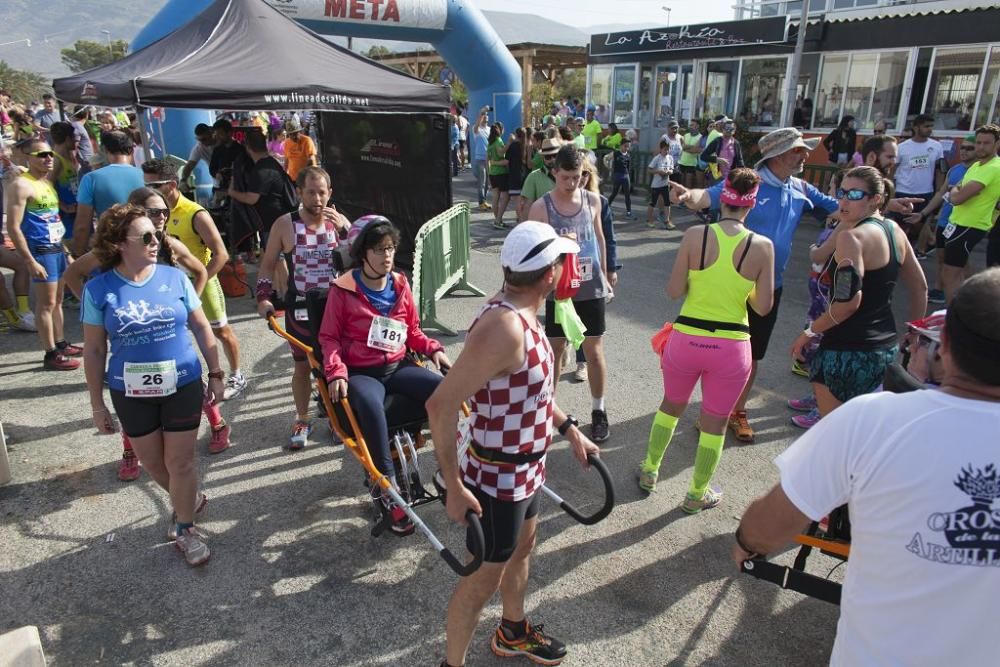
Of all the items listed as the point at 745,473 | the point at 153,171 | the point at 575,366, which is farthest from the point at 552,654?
the point at 153,171

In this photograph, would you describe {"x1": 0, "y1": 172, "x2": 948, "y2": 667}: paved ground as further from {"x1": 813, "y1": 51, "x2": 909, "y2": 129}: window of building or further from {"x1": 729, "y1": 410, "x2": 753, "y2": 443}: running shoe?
{"x1": 813, "y1": 51, "x2": 909, "y2": 129}: window of building

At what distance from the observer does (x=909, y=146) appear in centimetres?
927

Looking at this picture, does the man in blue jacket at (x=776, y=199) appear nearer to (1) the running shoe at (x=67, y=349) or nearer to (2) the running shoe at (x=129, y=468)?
(2) the running shoe at (x=129, y=468)

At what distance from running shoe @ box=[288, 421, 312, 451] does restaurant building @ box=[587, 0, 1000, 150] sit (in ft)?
49.9

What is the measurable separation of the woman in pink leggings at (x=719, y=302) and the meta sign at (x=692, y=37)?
14.9 metres

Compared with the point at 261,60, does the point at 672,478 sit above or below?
below

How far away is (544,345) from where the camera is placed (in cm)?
226

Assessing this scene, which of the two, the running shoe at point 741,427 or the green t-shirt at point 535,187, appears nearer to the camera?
the running shoe at point 741,427

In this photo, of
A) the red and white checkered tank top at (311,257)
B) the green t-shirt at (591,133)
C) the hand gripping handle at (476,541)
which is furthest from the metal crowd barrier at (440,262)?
the green t-shirt at (591,133)

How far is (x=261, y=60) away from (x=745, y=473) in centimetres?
628

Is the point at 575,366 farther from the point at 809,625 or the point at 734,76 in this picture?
the point at 734,76

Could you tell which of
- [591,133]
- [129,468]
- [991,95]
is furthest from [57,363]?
[991,95]

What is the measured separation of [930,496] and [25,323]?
311 inches

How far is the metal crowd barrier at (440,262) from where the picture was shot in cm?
618
